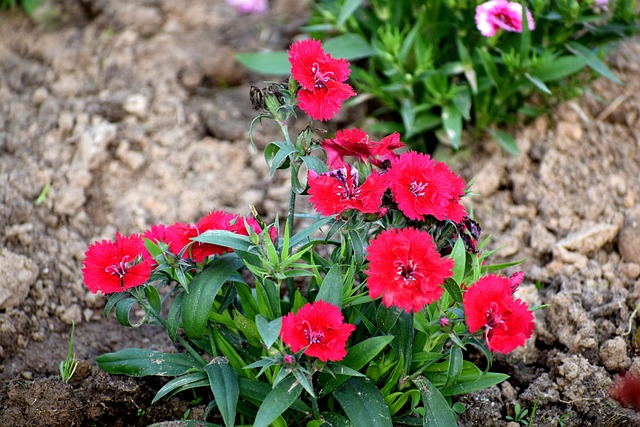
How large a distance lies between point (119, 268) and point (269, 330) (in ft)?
1.58

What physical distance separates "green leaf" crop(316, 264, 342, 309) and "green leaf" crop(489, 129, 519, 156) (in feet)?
4.95

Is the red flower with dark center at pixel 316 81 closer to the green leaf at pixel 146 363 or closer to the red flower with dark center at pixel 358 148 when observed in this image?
the red flower with dark center at pixel 358 148

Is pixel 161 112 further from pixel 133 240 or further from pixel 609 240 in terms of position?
pixel 609 240

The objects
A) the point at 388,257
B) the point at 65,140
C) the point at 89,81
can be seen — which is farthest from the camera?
the point at 89,81

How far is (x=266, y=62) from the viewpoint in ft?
Answer: 11.1

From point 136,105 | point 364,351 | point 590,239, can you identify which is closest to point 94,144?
point 136,105

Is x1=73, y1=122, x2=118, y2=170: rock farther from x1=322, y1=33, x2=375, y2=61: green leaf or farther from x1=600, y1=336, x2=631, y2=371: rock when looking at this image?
x1=600, y1=336, x2=631, y2=371: rock

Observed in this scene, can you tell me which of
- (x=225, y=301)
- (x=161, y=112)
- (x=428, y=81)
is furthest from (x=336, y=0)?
(x=225, y=301)

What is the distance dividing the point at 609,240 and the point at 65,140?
2.46 metres

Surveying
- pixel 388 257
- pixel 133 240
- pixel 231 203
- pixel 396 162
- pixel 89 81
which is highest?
pixel 396 162

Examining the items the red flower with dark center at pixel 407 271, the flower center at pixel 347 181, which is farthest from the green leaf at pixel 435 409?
the flower center at pixel 347 181

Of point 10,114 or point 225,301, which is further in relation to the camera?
point 10,114

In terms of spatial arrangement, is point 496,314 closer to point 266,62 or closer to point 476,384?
point 476,384

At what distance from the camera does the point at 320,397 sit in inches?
80.7
